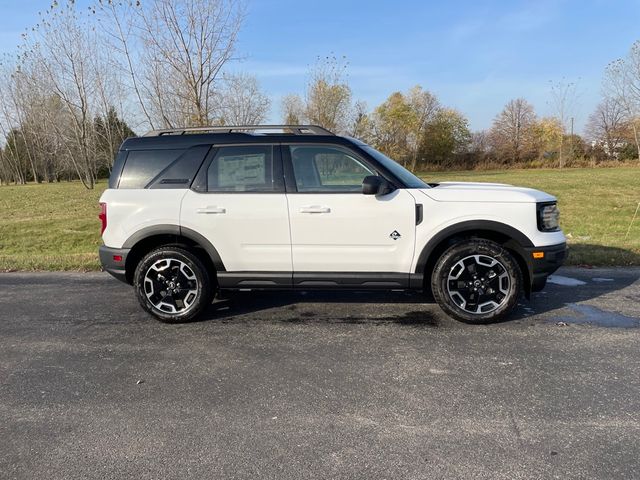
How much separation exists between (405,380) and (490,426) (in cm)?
73

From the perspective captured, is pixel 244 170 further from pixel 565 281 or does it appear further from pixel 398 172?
pixel 565 281

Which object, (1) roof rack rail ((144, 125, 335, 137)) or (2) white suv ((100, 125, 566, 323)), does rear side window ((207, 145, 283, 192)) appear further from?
(1) roof rack rail ((144, 125, 335, 137))

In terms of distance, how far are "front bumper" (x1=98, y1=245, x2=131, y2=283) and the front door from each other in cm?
180

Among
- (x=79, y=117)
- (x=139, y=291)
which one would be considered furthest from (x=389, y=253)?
(x=79, y=117)

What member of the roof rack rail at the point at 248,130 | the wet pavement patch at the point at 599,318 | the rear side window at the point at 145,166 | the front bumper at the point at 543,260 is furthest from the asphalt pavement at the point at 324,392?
the roof rack rail at the point at 248,130

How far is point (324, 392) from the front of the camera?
3.18 meters

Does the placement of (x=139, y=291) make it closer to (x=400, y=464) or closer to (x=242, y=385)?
(x=242, y=385)

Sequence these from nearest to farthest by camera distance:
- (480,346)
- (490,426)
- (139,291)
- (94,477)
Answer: (94,477), (490,426), (480,346), (139,291)

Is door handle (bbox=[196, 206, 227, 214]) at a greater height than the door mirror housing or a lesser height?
lesser

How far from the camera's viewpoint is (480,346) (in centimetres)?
389

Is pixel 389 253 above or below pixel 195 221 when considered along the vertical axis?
below

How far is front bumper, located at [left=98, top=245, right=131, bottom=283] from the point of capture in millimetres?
4723

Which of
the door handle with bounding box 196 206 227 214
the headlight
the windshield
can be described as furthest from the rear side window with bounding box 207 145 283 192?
the headlight

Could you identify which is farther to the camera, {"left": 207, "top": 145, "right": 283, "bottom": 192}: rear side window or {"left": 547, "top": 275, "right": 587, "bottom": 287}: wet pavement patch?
{"left": 547, "top": 275, "right": 587, "bottom": 287}: wet pavement patch
